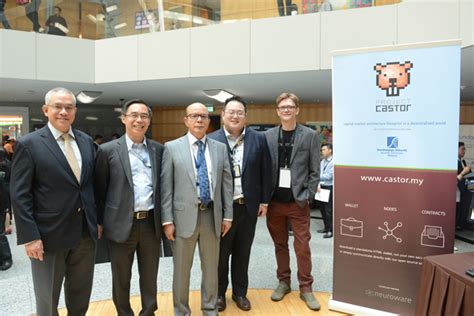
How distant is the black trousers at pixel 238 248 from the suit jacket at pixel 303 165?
0.39m

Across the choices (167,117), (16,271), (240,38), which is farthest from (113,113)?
(16,271)

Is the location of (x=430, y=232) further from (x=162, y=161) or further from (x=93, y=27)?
(x=93, y=27)

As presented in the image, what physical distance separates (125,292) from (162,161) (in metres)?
0.96

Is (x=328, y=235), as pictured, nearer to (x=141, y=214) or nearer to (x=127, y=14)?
(x=141, y=214)

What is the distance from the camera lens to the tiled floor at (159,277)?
3206mm

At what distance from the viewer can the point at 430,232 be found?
8.30 feet

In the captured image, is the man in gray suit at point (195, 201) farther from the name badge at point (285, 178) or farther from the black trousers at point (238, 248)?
the name badge at point (285, 178)

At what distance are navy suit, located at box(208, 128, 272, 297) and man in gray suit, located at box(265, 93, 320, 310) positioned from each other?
0.41 feet

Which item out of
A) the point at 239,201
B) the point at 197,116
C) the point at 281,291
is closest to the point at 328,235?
the point at 281,291

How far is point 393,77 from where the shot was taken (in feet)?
8.44

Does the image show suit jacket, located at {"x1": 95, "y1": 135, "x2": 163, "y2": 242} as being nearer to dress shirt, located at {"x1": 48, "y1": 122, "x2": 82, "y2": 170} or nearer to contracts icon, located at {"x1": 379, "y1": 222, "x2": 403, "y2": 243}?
dress shirt, located at {"x1": 48, "y1": 122, "x2": 82, "y2": 170}

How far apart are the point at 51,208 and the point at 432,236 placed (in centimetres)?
259

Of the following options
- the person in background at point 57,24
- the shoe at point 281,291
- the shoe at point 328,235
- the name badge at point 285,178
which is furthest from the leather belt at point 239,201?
the person in background at point 57,24

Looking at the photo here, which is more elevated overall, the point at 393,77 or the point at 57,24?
the point at 57,24
